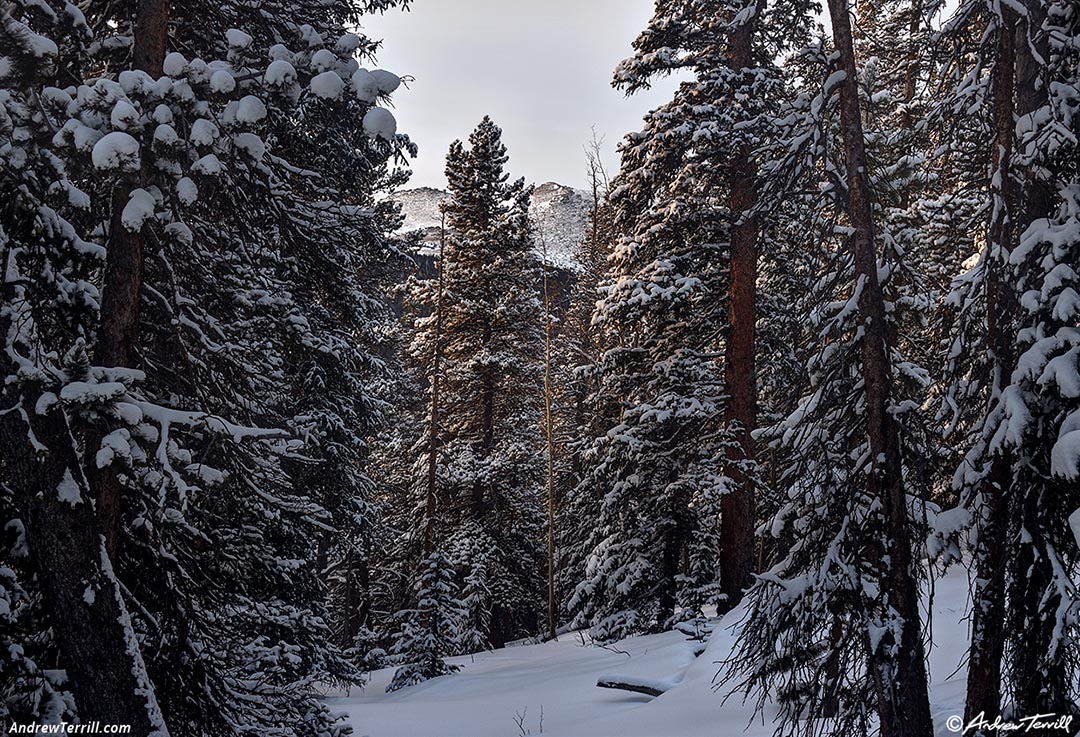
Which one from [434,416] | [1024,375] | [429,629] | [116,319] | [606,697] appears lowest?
[429,629]

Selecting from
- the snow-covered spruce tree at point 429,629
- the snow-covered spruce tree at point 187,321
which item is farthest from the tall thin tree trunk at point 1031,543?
the snow-covered spruce tree at point 429,629

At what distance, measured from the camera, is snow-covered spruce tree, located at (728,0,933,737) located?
217 inches

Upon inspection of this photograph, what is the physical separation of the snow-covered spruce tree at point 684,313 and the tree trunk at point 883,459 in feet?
18.3

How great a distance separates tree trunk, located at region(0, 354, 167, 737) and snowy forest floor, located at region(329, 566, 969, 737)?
4.73 meters

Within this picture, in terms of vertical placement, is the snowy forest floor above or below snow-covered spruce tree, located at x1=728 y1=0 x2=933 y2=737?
below

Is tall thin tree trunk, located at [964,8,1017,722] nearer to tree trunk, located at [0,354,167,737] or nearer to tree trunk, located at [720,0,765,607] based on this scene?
tree trunk, located at [0,354,167,737]

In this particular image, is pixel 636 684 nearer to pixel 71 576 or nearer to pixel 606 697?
pixel 606 697

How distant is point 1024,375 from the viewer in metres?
5.04

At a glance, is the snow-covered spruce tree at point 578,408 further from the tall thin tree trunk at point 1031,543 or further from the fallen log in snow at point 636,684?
the tall thin tree trunk at point 1031,543

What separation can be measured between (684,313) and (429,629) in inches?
370

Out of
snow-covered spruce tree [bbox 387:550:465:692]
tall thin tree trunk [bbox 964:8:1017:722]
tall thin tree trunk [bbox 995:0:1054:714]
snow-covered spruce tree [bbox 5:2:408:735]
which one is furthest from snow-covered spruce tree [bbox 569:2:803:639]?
snow-covered spruce tree [bbox 5:2:408:735]

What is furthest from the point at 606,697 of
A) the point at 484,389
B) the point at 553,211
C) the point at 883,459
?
the point at 553,211

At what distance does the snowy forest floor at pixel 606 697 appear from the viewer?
7.66 meters

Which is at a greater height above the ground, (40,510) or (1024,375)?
(1024,375)
